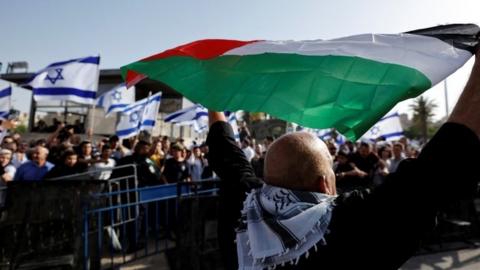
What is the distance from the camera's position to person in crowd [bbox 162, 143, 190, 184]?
27.6 ft

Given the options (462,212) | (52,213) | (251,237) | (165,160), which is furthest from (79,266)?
(462,212)

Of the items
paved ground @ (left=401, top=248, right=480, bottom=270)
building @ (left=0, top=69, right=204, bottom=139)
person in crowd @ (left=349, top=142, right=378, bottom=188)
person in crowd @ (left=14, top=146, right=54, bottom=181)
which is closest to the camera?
paved ground @ (left=401, top=248, right=480, bottom=270)

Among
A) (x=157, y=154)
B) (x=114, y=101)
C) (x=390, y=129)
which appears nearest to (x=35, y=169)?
(x=157, y=154)

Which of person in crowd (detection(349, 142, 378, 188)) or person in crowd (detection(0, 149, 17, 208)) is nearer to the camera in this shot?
person in crowd (detection(0, 149, 17, 208))

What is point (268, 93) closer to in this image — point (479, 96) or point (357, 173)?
point (479, 96)

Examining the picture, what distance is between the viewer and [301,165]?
4.85 ft

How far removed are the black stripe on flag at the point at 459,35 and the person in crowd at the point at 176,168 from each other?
7.01 metres

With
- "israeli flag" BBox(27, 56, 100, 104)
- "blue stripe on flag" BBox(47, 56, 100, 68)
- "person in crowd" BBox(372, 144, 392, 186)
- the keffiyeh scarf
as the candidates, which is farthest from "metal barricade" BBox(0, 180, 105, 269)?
"person in crowd" BBox(372, 144, 392, 186)

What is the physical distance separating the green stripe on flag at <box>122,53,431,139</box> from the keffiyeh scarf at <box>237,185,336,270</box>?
0.66 meters

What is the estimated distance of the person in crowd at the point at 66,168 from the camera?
21.5ft

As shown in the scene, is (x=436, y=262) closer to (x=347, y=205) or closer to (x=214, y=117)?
(x=214, y=117)

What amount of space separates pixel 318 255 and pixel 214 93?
1184 millimetres

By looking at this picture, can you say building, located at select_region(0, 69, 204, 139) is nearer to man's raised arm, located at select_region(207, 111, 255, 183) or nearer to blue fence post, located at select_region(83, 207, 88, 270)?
blue fence post, located at select_region(83, 207, 88, 270)

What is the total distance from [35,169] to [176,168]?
9.41 feet
